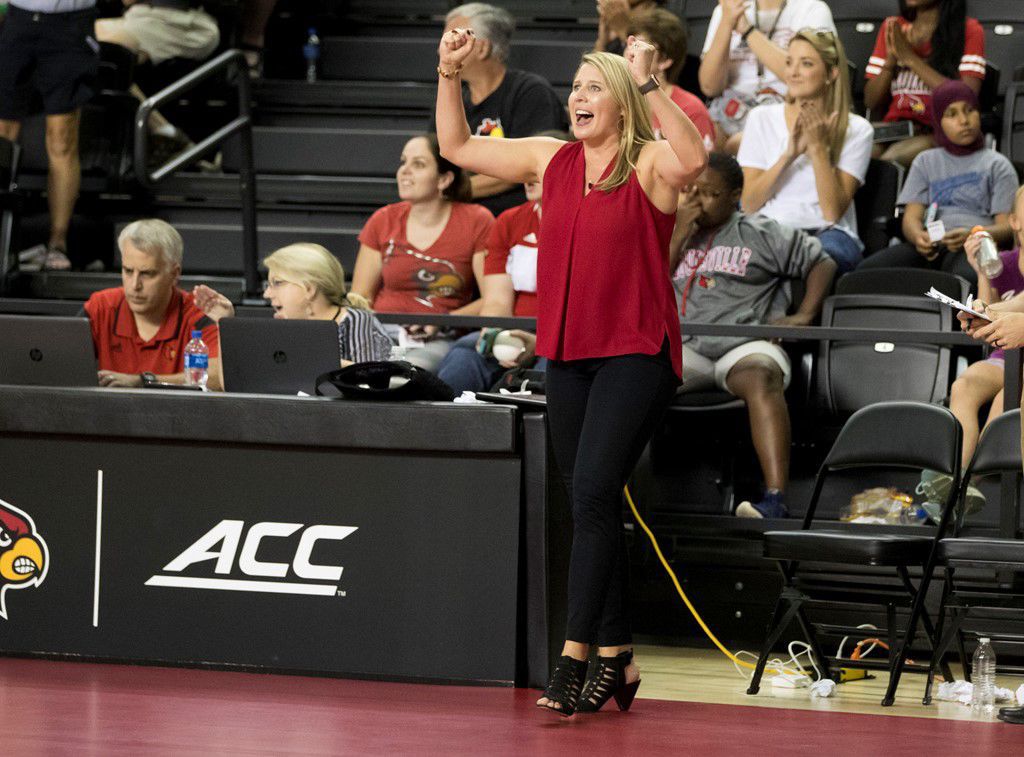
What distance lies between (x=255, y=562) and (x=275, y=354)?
2.02 ft

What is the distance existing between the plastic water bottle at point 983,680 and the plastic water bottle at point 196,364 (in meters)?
2.47

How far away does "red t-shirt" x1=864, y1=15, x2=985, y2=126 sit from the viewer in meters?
7.14

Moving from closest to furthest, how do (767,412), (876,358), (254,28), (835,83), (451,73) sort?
(451,73) < (767,412) < (876,358) < (835,83) < (254,28)

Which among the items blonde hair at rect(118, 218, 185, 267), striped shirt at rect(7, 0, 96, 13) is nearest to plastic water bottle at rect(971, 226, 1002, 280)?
blonde hair at rect(118, 218, 185, 267)

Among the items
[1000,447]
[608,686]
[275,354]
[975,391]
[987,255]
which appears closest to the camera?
[608,686]

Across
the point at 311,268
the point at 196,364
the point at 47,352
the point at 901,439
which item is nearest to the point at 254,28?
the point at 311,268

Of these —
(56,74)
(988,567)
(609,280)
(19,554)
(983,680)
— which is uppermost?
(56,74)

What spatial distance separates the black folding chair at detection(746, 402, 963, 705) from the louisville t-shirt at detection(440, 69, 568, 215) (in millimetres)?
2261

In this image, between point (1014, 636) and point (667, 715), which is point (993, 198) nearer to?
point (1014, 636)

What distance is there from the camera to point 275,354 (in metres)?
4.27

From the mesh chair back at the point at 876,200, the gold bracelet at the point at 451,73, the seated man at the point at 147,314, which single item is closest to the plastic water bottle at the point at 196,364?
the seated man at the point at 147,314

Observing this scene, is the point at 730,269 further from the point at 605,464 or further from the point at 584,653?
the point at 584,653

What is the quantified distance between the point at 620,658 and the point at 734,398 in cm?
225

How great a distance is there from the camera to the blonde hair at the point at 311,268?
198 inches
